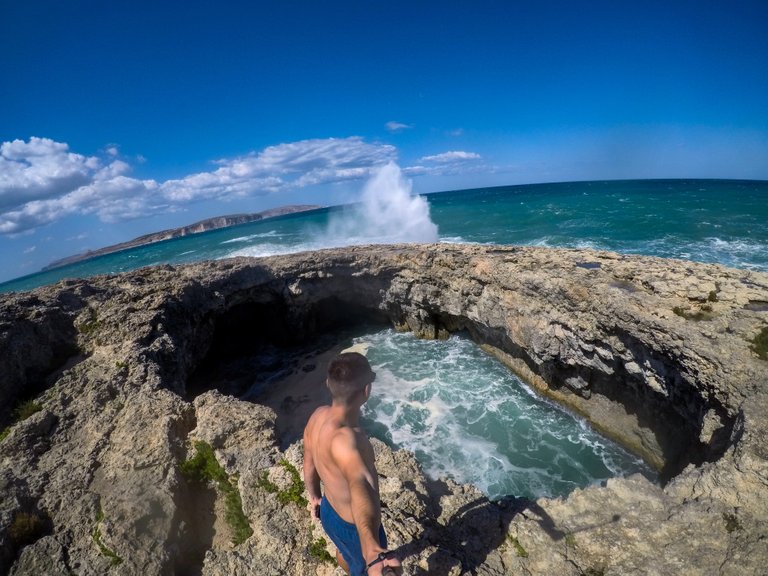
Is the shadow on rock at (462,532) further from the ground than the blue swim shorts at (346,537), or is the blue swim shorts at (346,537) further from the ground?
the blue swim shorts at (346,537)

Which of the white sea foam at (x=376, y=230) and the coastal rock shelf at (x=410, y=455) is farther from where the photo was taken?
the white sea foam at (x=376, y=230)

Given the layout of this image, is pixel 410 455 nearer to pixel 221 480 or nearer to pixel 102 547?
pixel 221 480

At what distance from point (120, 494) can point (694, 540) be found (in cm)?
732

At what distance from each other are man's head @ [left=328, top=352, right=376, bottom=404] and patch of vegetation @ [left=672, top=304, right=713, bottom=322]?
8.70m

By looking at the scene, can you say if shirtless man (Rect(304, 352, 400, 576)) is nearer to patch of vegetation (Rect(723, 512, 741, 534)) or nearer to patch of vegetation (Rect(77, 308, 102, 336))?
patch of vegetation (Rect(723, 512, 741, 534))

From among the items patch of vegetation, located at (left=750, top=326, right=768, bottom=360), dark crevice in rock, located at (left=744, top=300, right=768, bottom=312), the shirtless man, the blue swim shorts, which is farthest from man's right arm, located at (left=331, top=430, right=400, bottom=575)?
dark crevice in rock, located at (left=744, top=300, right=768, bottom=312)

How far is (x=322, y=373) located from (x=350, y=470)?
12166 mm

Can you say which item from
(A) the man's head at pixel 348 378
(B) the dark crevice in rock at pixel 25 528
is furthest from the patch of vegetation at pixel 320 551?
(B) the dark crevice in rock at pixel 25 528

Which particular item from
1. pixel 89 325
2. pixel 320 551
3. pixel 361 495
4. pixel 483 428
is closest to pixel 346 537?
pixel 361 495

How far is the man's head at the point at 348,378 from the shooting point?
2877 mm

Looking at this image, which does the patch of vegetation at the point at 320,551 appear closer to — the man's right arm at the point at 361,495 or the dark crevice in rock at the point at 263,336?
the man's right arm at the point at 361,495

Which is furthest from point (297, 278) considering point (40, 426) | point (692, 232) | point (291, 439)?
point (692, 232)

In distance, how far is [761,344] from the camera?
22.6 ft

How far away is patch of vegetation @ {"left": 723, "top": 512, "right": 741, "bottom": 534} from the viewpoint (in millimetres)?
4094
